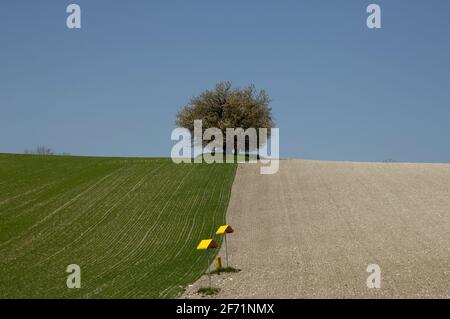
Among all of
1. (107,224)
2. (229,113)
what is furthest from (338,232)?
(229,113)

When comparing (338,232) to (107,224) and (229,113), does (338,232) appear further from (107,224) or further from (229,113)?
(229,113)

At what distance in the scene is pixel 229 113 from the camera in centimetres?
8212

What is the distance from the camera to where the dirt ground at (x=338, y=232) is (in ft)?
92.4

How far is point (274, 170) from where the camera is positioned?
66250 millimetres

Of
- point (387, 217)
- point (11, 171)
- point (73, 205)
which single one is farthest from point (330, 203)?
point (11, 171)

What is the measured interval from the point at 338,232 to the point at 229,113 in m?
43.5

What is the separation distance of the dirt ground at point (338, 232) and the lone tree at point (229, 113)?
1475 centimetres

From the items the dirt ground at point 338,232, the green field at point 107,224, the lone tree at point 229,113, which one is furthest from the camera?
the lone tree at point 229,113

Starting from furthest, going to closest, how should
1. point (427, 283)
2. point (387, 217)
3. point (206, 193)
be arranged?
1. point (206, 193)
2. point (387, 217)
3. point (427, 283)

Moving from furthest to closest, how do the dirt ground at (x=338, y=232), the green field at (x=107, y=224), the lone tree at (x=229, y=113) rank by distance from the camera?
the lone tree at (x=229, y=113), the green field at (x=107, y=224), the dirt ground at (x=338, y=232)

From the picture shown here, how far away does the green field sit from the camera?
3131 cm
